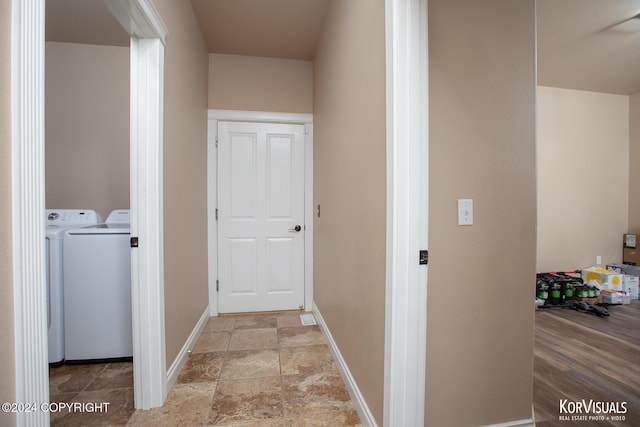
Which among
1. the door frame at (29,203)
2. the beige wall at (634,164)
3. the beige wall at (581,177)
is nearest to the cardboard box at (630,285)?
the beige wall at (581,177)

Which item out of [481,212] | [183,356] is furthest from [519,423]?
[183,356]

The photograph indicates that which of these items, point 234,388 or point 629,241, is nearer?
point 234,388

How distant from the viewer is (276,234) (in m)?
2.96

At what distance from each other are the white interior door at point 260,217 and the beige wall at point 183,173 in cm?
25

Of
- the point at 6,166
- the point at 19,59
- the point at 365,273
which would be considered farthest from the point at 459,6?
the point at 6,166

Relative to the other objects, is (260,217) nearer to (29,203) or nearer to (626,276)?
(29,203)

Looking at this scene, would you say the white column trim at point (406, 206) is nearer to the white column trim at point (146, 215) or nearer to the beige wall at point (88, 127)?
the white column trim at point (146, 215)

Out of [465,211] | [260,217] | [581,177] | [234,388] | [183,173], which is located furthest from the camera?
[581,177]

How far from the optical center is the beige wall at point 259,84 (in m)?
2.82

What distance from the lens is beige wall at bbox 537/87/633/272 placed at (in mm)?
3625

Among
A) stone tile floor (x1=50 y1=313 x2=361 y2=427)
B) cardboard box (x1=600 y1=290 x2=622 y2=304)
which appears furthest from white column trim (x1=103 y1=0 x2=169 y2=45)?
cardboard box (x1=600 y1=290 x2=622 y2=304)

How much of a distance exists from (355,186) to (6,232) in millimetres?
1349

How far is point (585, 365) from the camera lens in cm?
194

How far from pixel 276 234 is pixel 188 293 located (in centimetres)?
107
